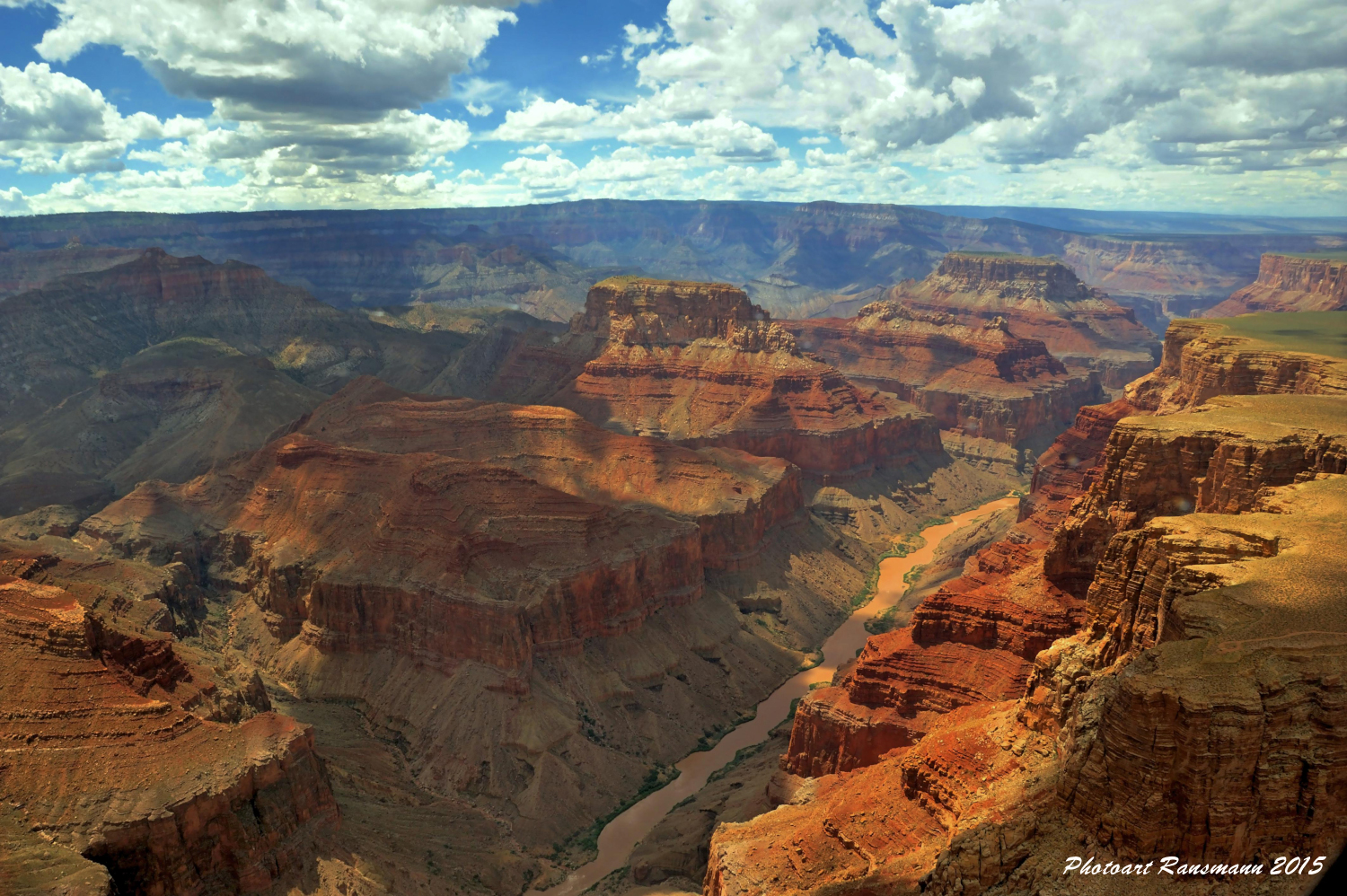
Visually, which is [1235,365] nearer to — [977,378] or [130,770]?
[977,378]

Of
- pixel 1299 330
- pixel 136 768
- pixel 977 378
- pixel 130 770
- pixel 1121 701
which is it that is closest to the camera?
pixel 1121 701

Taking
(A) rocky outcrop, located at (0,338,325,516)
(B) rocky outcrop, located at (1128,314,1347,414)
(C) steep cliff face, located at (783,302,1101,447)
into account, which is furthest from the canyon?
(C) steep cliff face, located at (783,302,1101,447)

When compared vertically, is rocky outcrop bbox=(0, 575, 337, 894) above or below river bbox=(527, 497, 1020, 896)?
above

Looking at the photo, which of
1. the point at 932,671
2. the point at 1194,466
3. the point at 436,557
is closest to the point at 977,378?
the point at 436,557

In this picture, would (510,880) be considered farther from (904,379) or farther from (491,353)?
(904,379)

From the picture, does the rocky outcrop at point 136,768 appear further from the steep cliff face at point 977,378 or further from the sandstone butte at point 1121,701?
the steep cliff face at point 977,378

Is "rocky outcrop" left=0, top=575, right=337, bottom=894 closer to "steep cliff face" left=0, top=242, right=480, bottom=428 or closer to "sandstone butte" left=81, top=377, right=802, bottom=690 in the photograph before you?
"sandstone butte" left=81, top=377, right=802, bottom=690
